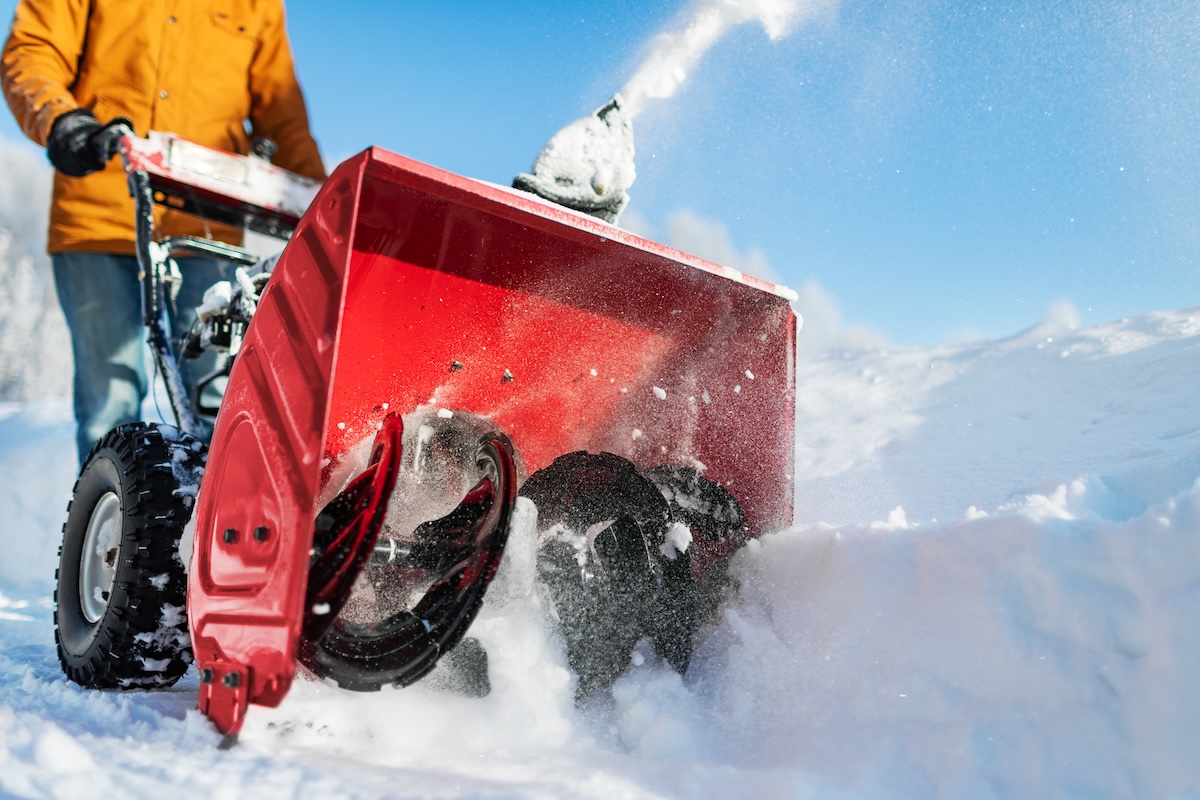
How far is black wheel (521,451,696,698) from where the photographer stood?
192 cm

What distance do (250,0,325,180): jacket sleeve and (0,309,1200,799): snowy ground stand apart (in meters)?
2.04

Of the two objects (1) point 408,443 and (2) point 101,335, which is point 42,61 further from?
(1) point 408,443

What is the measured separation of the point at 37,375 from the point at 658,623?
34.9 metres

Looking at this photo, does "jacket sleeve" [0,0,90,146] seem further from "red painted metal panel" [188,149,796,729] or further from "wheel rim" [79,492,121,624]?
"red painted metal panel" [188,149,796,729]

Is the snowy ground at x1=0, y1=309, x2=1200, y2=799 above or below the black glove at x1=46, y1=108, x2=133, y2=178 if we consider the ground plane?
below

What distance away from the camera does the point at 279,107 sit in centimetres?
334

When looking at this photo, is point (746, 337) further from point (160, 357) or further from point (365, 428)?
point (160, 357)

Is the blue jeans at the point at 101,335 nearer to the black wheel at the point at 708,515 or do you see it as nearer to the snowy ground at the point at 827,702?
the snowy ground at the point at 827,702

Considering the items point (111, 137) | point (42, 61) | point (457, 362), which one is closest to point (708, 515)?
point (457, 362)

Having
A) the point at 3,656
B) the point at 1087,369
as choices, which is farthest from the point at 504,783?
the point at 1087,369

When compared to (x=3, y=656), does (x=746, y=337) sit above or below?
above

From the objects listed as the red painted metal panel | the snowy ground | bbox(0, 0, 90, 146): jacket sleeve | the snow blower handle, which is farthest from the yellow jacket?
the snowy ground

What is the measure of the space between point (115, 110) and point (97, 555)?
6.01ft

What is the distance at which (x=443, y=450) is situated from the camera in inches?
80.7
